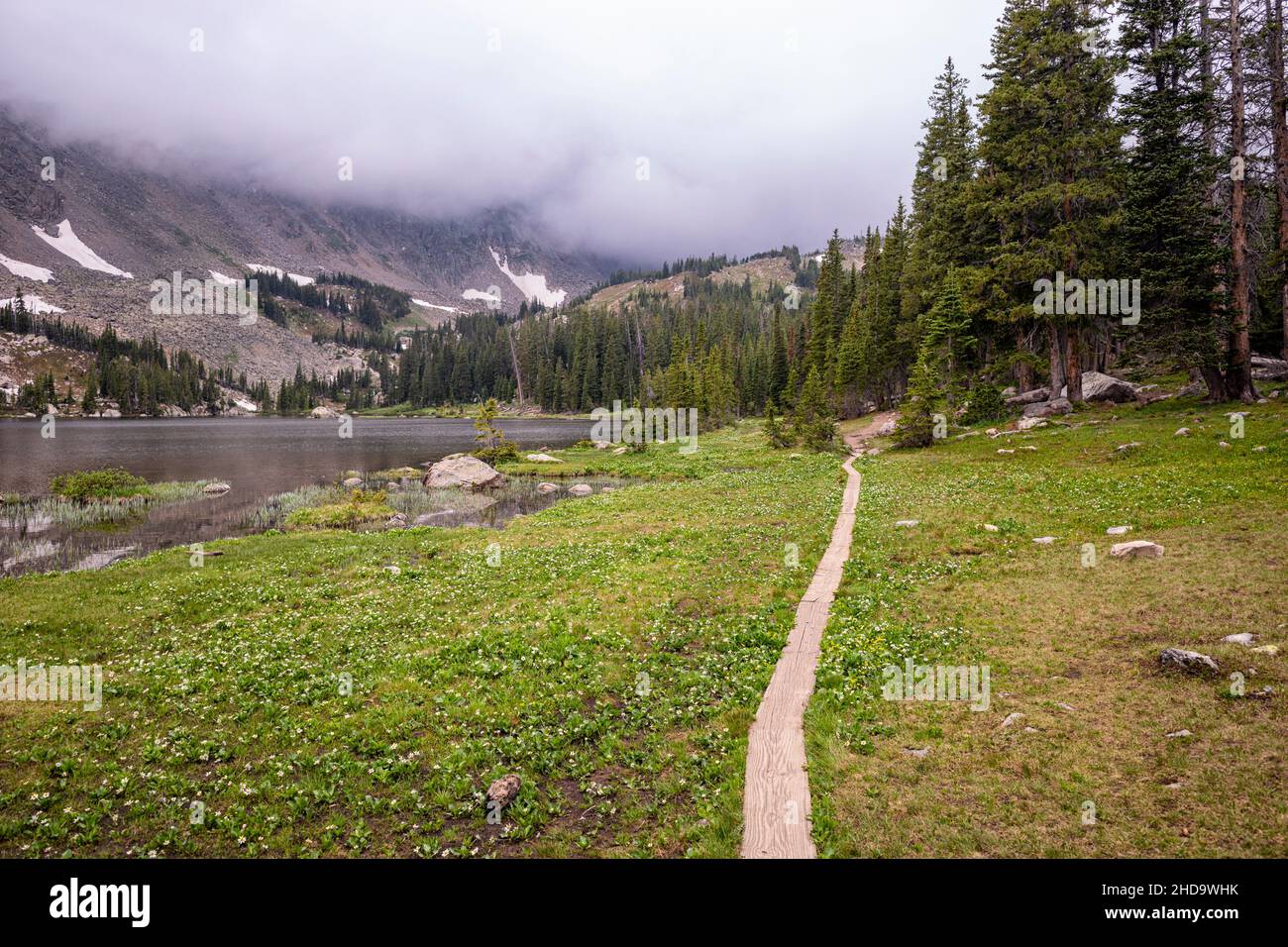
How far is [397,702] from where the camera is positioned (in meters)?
12.7

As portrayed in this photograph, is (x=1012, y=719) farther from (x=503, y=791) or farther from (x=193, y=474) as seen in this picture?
(x=193, y=474)

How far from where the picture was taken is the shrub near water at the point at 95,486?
43.1 m

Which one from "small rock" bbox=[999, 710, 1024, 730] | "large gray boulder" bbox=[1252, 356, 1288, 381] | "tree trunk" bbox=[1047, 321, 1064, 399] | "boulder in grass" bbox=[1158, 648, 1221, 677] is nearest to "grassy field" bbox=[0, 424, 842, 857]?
"small rock" bbox=[999, 710, 1024, 730]

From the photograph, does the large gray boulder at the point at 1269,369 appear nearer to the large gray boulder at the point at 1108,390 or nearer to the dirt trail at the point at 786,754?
the large gray boulder at the point at 1108,390

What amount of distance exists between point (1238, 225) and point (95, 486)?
250 feet

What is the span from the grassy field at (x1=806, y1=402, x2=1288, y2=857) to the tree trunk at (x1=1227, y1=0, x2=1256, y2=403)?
941 centimetres

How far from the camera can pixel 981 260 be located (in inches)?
1996

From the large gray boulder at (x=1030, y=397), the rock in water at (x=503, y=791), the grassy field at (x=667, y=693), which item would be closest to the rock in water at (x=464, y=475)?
the grassy field at (x=667, y=693)

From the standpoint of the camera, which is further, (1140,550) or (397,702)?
(1140,550)

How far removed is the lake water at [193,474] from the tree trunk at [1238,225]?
4335 cm

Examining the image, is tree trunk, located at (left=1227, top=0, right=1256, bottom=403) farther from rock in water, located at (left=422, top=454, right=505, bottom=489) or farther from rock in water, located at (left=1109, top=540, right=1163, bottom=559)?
rock in water, located at (left=422, top=454, right=505, bottom=489)

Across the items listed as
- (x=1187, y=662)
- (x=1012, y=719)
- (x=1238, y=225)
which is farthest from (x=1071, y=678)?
(x=1238, y=225)
